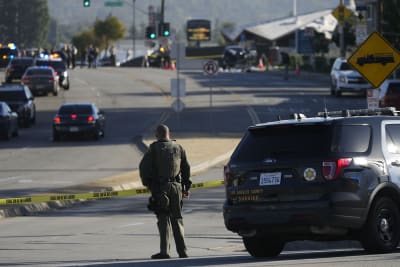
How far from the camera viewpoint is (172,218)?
15.4 m

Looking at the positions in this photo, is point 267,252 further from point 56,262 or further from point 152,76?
point 152,76

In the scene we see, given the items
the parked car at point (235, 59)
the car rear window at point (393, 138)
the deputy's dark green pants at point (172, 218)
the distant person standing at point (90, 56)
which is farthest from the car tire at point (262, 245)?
the parked car at point (235, 59)

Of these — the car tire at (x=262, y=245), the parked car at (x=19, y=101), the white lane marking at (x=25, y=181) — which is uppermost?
the car tire at (x=262, y=245)

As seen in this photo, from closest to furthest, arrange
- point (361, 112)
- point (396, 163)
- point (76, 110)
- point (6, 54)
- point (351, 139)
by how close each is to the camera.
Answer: point (351, 139)
point (396, 163)
point (361, 112)
point (76, 110)
point (6, 54)

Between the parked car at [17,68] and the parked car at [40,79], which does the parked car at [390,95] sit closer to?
the parked car at [40,79]

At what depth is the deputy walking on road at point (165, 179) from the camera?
15133mm

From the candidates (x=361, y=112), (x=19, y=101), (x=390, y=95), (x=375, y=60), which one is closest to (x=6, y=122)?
(x=19, y=101)

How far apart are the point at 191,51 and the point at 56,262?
121473mm

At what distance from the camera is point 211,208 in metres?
24.1

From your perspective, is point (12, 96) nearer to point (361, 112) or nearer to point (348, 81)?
point (348, 81)

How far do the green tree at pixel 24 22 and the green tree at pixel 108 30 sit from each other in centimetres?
A: 820

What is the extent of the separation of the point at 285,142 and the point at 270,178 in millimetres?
498

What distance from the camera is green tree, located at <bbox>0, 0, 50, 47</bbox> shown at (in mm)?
125475

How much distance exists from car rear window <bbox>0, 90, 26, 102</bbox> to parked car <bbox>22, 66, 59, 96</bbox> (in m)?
13.0
